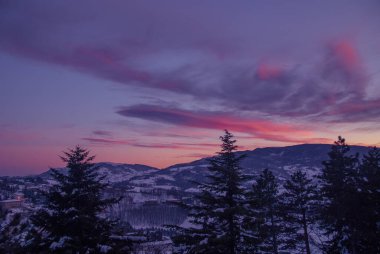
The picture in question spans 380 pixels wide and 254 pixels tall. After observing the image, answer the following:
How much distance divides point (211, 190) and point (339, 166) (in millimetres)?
15427

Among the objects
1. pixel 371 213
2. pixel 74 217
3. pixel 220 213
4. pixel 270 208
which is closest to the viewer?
pixel 74 217

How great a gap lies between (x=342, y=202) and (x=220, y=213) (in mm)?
13332

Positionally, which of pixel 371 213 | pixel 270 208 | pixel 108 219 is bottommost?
pixel 270 208

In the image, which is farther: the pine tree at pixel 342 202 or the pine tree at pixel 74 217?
the pine tree at pixel 342 202

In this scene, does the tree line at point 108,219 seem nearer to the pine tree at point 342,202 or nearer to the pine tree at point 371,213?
the pine tree at point 342,202

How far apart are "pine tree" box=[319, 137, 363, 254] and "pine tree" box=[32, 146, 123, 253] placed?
1857 cm

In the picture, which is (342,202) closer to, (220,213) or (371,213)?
(371,213)

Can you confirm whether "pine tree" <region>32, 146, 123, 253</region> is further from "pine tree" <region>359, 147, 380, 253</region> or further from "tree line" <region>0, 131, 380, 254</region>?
"pine tree" <region>359, 147, 380, 253</region>

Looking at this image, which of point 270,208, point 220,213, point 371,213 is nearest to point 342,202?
point 371,213

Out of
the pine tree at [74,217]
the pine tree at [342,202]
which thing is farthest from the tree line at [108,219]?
the pine tree at [342,202]

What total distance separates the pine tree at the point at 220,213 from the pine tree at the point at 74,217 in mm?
4470

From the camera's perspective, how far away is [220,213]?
Result: 1653 centimetres

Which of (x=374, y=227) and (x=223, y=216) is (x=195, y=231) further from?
(x=374, y=227)

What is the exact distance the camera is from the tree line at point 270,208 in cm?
1678
